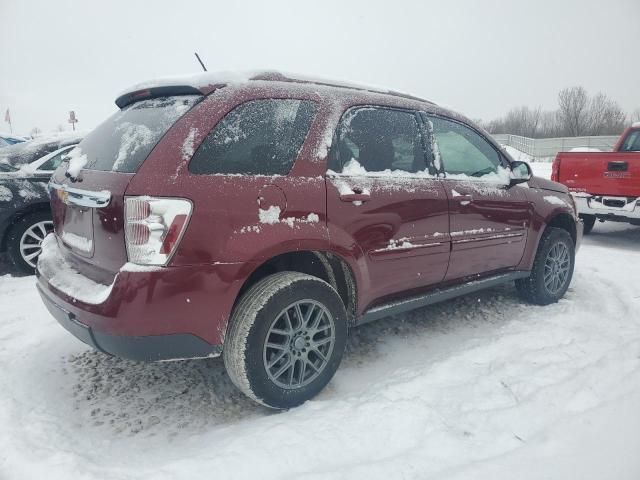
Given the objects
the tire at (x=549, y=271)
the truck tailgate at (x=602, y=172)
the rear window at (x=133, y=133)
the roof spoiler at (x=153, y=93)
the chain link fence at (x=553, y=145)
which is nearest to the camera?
the rear window at (x=133, y=133)

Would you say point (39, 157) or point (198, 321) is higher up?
point (39, 157)

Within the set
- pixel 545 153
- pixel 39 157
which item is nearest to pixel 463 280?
pixel 39 157

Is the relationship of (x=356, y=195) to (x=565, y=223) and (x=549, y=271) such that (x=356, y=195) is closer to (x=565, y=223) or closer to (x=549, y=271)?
(x=549, y=271)

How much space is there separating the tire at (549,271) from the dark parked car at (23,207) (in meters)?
5.16

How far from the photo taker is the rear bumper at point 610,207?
242 inches

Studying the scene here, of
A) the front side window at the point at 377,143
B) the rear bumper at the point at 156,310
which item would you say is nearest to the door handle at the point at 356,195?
the front side window at the point at 377,143

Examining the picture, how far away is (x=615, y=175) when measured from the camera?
6332 millimetres

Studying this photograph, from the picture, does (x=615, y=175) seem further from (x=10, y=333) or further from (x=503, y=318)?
(x=10, y=333)

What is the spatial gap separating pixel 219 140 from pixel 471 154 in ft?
7.29

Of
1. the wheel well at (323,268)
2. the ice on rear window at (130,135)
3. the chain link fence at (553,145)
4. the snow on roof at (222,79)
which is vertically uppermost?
the snow on roof at (222,79)

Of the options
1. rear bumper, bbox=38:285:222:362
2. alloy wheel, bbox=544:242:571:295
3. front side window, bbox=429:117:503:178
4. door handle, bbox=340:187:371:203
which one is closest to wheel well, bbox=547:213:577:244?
alloy wheel, bbox=544:242:571:295

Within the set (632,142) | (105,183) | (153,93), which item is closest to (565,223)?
(153,93)

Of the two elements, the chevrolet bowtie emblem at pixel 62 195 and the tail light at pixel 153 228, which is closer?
the tail light at pixel 153 228

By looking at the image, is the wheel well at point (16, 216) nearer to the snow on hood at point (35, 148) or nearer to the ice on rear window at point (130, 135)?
the snow on hood at point (35, 148)
